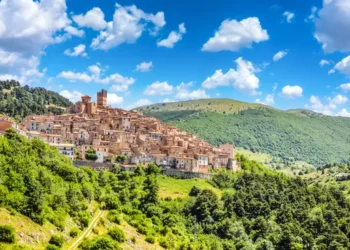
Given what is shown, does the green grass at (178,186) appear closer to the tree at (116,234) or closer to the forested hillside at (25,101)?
the tree at (116,234)

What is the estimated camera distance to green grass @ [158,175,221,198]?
3088 inches

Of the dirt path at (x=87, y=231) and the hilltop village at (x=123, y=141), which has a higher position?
the hilltop village at (x=123, y=141)

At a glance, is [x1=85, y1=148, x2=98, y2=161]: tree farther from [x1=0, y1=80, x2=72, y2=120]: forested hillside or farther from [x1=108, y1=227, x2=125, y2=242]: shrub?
[x1=0, y1=80, x2=72, y2=120]: forested hillside

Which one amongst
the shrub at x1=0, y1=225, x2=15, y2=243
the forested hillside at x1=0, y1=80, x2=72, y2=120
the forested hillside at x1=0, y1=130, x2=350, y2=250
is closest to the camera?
the shrub at x1=0, y1=225, x2=15, y2=243

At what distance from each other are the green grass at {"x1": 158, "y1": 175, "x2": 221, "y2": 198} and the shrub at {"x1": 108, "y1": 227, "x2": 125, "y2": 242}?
28058 millimetres

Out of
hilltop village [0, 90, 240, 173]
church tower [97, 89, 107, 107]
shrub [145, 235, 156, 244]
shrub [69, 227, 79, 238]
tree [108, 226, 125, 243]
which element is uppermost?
church tower [97, 89, 107, 107]

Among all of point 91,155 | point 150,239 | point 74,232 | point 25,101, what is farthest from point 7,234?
point 25,101

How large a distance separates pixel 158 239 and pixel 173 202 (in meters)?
19.4

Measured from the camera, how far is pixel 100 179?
70.0 metres

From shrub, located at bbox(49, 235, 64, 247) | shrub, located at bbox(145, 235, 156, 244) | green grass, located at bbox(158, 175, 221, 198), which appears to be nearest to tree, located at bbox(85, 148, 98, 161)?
green grass, located at bbox(158, 175, 221, 198)

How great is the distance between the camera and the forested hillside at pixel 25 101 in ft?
420

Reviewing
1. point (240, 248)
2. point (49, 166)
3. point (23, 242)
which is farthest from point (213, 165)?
point (23, 242)

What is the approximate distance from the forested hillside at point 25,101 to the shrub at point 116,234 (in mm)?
78038

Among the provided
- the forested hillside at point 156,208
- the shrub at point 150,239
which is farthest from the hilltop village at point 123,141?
the shrub at point 150,239
